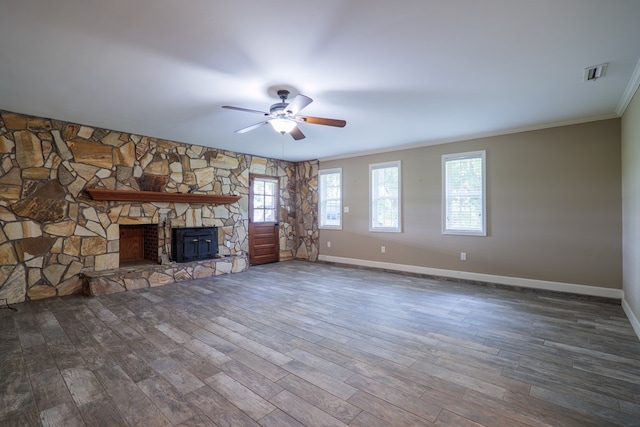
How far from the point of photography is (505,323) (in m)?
3.32

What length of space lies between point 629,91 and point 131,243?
7.46 metres

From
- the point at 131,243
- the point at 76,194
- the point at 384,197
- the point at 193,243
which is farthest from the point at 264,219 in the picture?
the point at 76,194

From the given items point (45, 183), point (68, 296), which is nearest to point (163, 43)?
point (45, 183)

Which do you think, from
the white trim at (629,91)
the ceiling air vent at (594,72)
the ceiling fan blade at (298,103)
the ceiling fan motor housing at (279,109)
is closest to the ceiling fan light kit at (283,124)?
the ceiling fan motor housing at (279,109)

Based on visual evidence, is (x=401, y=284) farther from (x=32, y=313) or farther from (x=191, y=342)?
(x=32, y=313)

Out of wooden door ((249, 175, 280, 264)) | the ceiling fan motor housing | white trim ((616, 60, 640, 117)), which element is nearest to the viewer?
white trim ((616, 60, 640, 117))

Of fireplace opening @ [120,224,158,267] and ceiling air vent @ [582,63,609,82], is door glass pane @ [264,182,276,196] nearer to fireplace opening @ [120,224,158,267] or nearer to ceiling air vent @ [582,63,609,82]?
fireplace opening @ [120,224,158,267]

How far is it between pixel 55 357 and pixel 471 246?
218 inches

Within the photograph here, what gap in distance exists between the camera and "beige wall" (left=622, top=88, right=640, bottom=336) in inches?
122

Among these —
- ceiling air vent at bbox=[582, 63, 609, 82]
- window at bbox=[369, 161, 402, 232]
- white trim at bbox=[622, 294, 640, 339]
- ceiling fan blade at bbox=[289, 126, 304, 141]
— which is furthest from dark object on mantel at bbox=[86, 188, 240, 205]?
white trim at bbox=[622, 294, 640, 339]

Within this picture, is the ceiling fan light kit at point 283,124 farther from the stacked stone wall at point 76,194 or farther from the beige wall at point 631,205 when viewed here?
the beige wall at point 631,205

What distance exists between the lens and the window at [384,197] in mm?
6094

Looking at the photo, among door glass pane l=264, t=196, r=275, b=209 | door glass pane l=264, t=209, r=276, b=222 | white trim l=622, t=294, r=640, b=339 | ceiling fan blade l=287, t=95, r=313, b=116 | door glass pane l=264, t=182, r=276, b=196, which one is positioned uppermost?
ceiling fan blade l=287, t=95, r=313, b=116

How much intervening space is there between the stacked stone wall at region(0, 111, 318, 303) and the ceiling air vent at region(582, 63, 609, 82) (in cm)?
568
